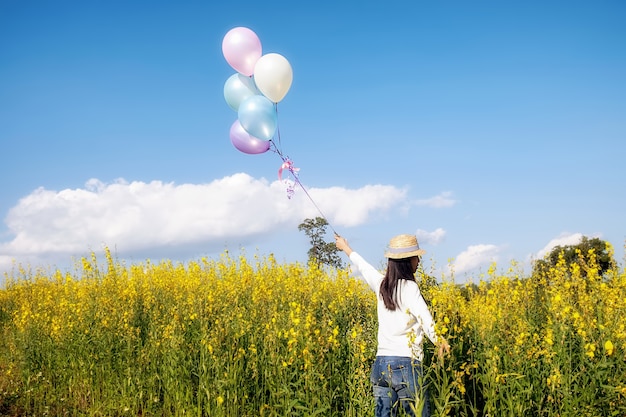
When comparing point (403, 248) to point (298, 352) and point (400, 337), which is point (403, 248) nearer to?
point (400, 337)

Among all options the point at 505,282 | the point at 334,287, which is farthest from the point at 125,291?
the point at 505,282

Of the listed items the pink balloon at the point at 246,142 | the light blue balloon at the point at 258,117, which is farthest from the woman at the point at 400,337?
the pink balloon at the point at 246,142

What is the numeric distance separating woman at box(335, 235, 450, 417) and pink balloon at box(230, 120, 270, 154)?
344 centimetres

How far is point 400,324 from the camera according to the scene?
13.0 feet

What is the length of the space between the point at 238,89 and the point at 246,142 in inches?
34.6

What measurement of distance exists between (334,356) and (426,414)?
116cm

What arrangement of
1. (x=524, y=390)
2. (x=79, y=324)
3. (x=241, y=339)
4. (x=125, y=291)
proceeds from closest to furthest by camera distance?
(x=524, y=390) → (x=241, y=339) → (x=79, y=324) → (x=125, y=291)

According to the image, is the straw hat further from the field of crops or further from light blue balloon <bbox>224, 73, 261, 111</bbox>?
light blue balloon <bbox>224, 73, 261, 111</bbox>

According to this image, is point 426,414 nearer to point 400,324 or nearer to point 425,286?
point 400,324

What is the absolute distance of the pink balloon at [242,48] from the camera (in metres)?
7.24

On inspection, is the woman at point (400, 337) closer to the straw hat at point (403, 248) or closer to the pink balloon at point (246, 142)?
the straw hat at point (403, 248)

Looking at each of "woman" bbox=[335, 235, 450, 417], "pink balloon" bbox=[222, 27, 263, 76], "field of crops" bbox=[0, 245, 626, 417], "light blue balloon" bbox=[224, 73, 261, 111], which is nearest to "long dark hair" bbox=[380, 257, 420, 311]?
"woman" bbox=[335, 235, 450, 417]

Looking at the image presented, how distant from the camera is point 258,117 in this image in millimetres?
6734

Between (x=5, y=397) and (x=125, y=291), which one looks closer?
(x=5, y=397)
